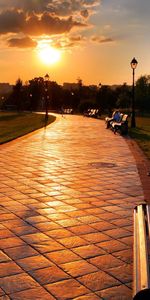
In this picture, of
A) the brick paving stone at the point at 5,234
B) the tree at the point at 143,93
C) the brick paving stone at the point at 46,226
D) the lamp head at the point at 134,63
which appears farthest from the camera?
the tree at the point at 143,93

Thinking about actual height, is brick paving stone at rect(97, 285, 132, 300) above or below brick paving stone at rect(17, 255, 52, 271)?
below

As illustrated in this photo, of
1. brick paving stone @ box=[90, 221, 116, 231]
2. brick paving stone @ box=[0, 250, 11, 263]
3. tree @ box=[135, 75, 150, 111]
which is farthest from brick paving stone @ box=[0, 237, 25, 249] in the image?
tree @ box=[135, 75, 150, 111]

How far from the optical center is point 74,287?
136 inches

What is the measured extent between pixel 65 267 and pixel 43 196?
3013 millimetres

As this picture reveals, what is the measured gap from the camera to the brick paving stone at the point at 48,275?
358 cm

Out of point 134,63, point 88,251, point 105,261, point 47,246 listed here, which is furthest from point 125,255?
point 134,63

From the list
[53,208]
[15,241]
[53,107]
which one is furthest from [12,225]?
[53,107]

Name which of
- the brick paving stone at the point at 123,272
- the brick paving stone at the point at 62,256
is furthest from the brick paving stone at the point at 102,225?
the brick paving stone at the point at 123,272

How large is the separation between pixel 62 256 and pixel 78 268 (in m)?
0.34

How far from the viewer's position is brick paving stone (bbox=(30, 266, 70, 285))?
11.8 feet

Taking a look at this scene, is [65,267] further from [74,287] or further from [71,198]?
[71,198]

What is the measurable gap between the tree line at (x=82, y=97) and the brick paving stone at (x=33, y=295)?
54.5m

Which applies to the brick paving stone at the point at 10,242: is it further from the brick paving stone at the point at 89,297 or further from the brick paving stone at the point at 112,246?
the brick paving stone at the point at 89,297

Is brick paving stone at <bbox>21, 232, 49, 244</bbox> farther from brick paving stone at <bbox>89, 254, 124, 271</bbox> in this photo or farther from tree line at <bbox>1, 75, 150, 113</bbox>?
tree line at <bbox>1, 75, 150, 113</bbox>
